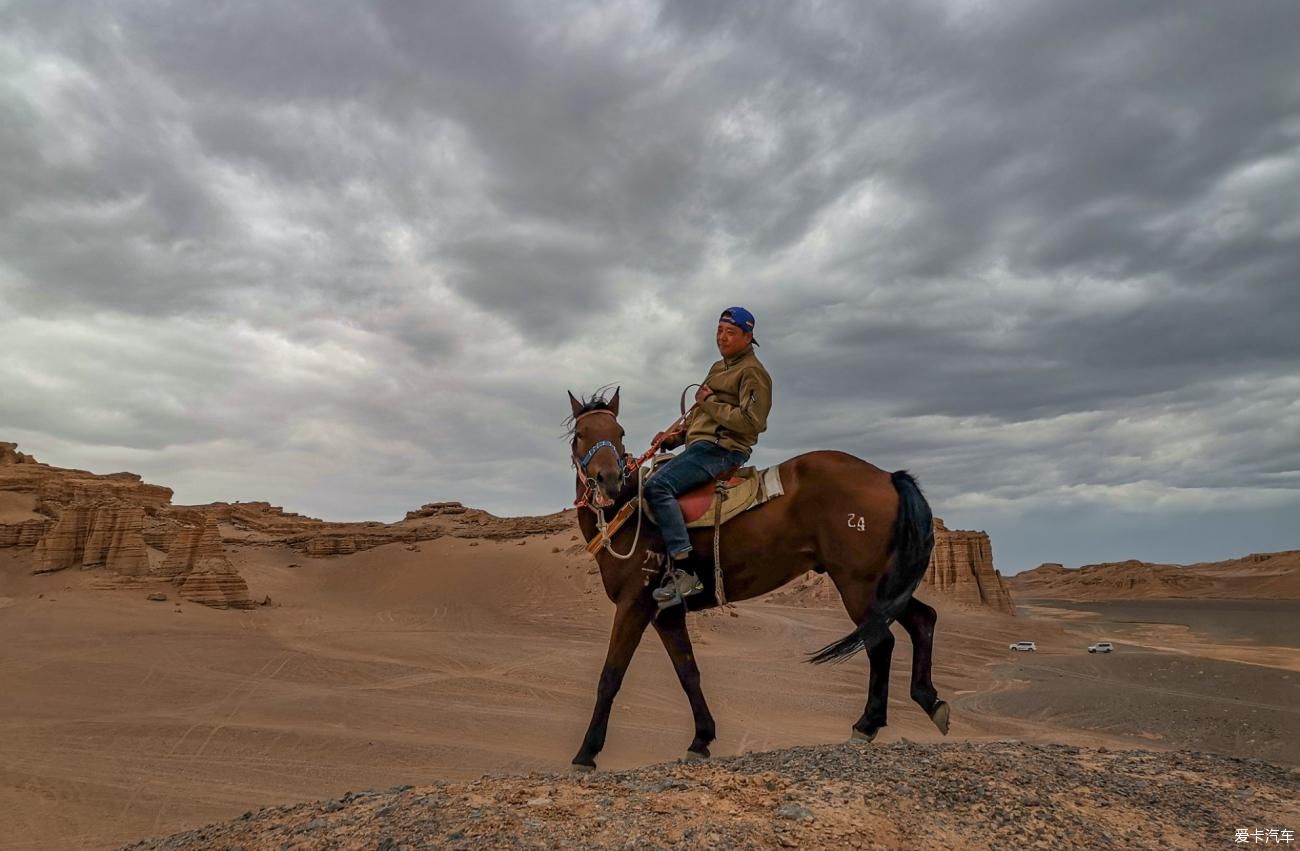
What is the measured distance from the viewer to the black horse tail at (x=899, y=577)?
5734 millimetres

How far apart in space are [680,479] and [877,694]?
91.8 inches

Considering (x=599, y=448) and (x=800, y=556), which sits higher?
(x=599, y=448)

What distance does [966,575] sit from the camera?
176ft

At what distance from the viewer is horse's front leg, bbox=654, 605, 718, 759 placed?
20.4 feet

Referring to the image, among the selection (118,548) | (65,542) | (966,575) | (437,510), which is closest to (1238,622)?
(966,575)

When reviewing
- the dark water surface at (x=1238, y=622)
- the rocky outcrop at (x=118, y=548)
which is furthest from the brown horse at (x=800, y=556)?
the dark water surface at (x=1238, y=622)

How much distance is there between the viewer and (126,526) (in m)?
27.5

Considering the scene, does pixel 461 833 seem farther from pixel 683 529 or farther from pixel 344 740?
pixel 344 740

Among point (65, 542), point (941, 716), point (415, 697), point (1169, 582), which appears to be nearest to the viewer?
point (941, 716)

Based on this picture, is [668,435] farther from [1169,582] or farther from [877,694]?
[1169,582]

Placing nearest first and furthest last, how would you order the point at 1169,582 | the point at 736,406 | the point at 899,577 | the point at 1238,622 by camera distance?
the point at 899,577, the point at 736,406, the point at 1238,622, the point at 1169,582

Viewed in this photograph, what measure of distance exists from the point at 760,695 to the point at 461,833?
684 inches

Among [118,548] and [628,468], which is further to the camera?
[118,548]

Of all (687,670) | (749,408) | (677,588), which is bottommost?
(687,670)
